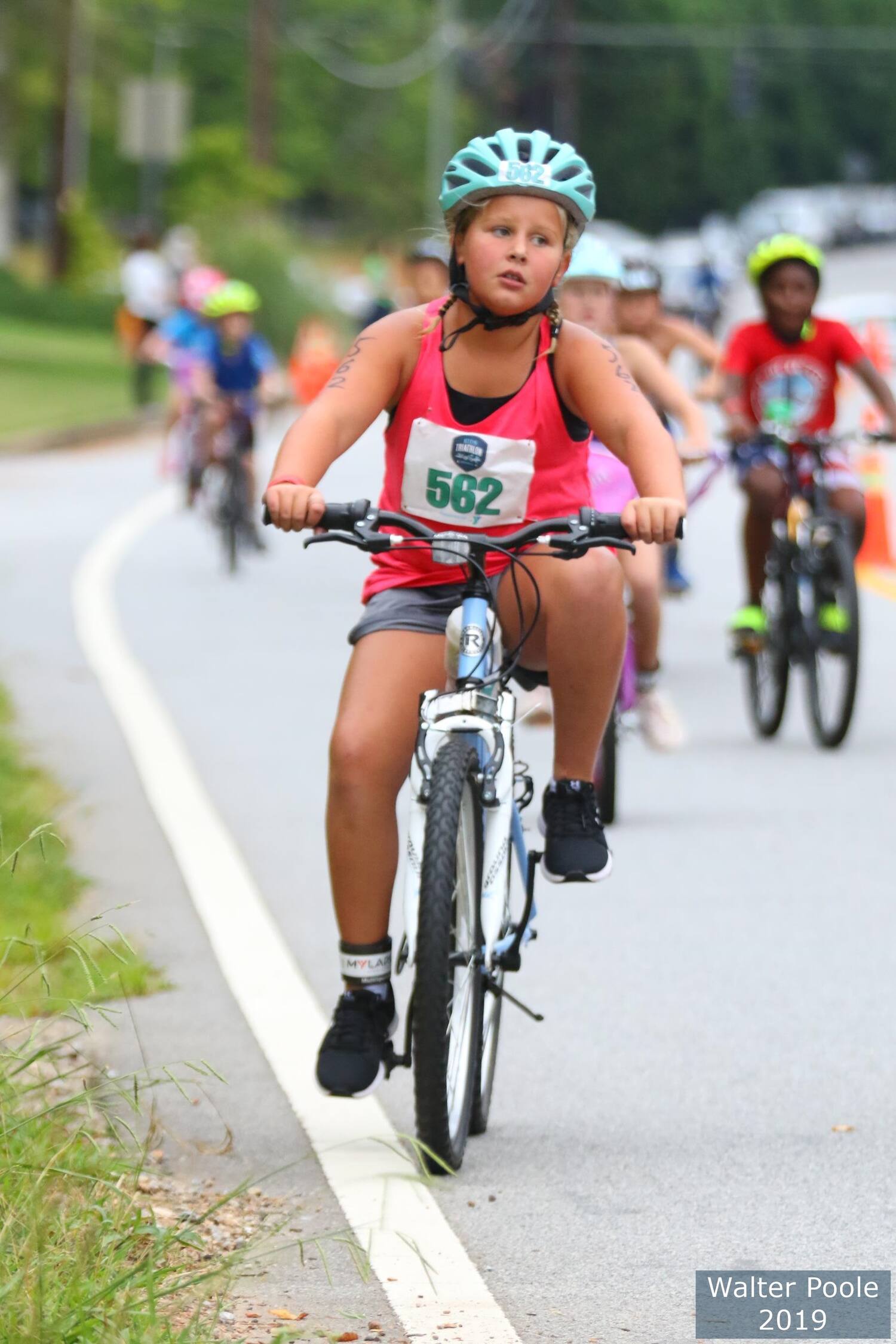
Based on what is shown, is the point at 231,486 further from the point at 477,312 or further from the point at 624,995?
the point at 477,312

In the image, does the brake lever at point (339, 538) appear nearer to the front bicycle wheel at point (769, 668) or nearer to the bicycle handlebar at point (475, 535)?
the bicycle handlebar at point (475, 535)

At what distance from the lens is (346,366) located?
5188mm

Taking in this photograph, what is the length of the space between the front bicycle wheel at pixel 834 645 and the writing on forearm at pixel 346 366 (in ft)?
16.8

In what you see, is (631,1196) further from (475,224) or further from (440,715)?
(475,224)

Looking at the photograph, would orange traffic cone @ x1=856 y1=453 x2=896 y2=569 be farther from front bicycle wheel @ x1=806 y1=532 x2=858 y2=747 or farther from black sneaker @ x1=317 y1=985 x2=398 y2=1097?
black sneaker @ x1=317 y1=985 x2=398 y2=1097

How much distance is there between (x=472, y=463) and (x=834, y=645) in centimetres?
525

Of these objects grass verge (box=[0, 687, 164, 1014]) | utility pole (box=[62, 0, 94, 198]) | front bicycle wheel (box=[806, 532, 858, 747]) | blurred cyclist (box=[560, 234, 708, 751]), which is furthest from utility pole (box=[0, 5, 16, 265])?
grass verge (box=[0, 687, 164, 1014])

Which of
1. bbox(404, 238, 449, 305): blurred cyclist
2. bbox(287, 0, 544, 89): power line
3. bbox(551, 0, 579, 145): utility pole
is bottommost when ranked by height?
bbox(404, 238, 449, 305): blurred cyclist

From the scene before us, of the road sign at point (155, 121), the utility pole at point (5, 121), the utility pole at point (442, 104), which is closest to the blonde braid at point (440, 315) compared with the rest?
the road sign at point (155, 121)

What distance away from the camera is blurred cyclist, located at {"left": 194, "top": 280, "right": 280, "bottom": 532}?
18.1 metres

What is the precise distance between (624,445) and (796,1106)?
1.40 metres

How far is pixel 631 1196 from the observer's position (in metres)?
4.85

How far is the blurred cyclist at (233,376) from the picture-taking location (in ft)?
59.3

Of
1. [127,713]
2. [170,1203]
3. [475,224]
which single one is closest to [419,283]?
[127,713]
